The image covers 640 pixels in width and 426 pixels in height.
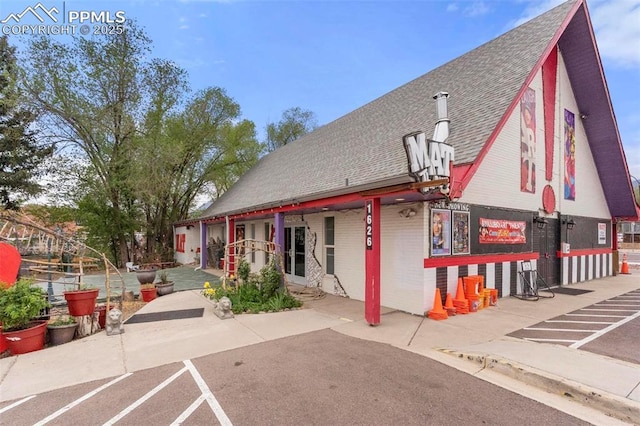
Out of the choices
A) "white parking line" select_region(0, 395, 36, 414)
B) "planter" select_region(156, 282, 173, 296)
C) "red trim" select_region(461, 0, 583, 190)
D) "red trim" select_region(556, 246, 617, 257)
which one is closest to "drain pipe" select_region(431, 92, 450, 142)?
"red trim" select_region(461, 0, 583, 190)

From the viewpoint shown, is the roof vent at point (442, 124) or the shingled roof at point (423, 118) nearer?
the roof vent at point (442, 124)

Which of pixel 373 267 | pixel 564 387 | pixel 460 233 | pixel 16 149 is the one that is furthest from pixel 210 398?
pixel 16 149

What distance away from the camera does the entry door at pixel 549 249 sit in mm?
10791

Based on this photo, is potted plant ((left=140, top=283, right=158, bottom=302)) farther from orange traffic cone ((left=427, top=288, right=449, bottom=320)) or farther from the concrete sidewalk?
orange traffic cone ((left=427, top=288, right=449, bottom=320))

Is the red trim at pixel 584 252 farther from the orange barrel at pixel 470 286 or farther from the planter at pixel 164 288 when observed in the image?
the planter at pixel 164 288

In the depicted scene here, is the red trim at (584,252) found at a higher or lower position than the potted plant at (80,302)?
higher

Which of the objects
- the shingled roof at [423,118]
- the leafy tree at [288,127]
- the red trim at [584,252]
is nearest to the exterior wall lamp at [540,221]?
the red trim at [584,252]

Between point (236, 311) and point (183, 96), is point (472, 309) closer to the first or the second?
point (236, 311)

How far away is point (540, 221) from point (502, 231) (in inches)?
90.0

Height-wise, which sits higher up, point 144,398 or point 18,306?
point 18,306

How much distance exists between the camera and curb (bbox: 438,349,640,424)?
3.40m

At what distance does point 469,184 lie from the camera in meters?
8.42

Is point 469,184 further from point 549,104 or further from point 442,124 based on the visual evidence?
point 549,104

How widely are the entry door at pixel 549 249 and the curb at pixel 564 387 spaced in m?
7.57
